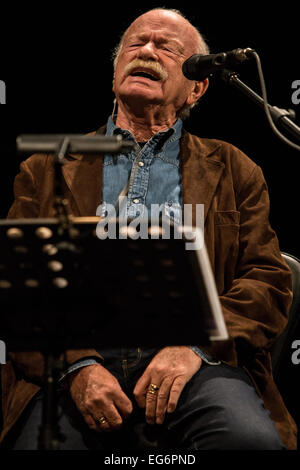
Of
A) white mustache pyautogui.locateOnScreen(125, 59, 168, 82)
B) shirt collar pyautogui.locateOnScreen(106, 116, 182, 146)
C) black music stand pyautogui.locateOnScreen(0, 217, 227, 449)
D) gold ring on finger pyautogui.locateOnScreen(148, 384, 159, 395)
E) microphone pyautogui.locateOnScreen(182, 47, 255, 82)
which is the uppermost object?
microphone pyautogui.locateOnScreen(182, 47, 255, 82)

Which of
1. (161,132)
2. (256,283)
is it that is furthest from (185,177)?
(256,283)

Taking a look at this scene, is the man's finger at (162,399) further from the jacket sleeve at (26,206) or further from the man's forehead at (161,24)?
the man's forehead at (161,24)

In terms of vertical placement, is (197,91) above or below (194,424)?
above

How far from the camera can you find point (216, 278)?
190 centimetres

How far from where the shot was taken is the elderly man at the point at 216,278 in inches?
59.0

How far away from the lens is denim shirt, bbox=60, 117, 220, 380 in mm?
1972

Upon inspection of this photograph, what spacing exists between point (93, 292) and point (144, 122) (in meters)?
1.27

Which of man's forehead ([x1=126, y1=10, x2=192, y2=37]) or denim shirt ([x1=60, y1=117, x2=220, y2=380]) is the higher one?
man's forehead ([x1=126, y1=10, x2=192, y2=37])

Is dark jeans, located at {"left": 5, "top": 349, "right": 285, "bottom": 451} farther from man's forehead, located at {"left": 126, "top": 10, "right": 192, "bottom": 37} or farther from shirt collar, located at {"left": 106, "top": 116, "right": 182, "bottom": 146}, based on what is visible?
man's forehead, located at {"left": 126, "top": 10, "right": 192, "bottom": 37}

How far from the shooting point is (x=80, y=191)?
1.97 m

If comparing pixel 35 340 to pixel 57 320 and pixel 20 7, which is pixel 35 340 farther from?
pixel 20 7

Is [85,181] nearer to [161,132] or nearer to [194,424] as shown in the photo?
[161,132]

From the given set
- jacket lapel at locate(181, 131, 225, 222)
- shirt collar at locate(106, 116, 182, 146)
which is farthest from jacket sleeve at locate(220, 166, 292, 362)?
shirt collar at locate(106, 116, 182, 146)

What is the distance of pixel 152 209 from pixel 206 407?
76cm
